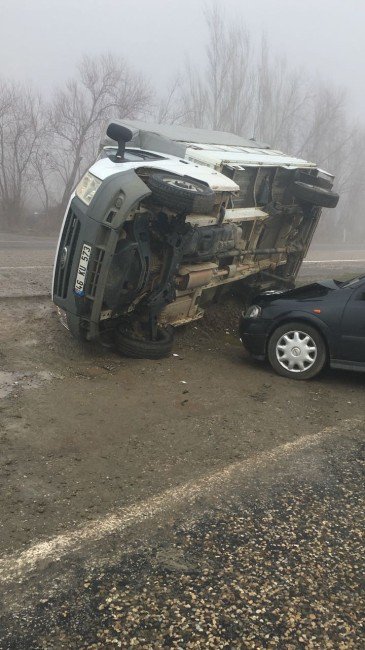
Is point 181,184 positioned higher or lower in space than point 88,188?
higher

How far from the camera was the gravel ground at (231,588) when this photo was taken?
2607 mm

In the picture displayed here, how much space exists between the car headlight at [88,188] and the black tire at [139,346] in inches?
60.3

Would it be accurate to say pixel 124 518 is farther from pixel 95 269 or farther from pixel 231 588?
pixel 95 269

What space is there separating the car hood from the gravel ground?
326cm

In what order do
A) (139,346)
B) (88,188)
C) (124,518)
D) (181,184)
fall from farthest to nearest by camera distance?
(139,346) → (88,188) → (181,184) → (124,518)

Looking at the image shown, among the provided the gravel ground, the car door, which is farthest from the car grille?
the gravel ground

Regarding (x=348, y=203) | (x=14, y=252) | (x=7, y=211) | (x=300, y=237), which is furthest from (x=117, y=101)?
(x=348, y=203)

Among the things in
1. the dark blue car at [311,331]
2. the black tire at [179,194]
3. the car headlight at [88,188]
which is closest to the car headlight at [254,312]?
the dark blue car at [311,331]

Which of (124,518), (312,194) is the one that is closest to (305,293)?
(312,194)

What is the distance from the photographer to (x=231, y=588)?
2.94 m

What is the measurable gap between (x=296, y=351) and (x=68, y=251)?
106 inches

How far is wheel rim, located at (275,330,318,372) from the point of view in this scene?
641cm

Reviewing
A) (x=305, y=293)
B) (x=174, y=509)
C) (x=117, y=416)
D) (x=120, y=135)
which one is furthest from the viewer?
(x=305, y=293)

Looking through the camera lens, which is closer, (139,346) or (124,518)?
(124,518)
